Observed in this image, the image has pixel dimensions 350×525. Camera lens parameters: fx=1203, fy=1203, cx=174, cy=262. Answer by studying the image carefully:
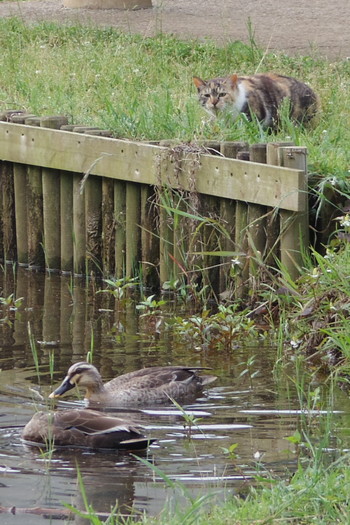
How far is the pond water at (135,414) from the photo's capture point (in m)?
5.69

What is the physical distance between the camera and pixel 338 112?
37.4 ft

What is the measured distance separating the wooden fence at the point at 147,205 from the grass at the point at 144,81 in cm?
38

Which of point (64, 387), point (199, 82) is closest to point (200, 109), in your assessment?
point (199, 82)

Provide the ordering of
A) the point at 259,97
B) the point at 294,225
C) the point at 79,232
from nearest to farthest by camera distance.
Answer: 1. the point at 294,225
2. the point at 79,232
3. the point at 259,97

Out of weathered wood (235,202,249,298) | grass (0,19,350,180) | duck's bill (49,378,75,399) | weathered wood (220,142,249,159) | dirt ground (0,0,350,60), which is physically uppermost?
dirt ground (0,0,350,60)

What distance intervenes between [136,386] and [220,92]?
441 centimetres

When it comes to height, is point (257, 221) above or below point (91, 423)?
above

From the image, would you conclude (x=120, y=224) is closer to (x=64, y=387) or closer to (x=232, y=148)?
(x=232, y=148)

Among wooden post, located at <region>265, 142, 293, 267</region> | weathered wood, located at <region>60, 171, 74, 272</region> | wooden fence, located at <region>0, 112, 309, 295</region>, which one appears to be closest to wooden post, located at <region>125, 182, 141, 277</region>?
wooden fence, located at <region>0, 112, 309, 295</region>

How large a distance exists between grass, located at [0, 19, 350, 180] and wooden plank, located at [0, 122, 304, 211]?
34 centimetres

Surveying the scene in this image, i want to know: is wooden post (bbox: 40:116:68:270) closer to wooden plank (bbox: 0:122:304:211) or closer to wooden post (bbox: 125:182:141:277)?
wooden plank (bbox: 0:122:304:211)

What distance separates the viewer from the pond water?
18.7 ft

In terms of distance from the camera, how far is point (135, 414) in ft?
23.8

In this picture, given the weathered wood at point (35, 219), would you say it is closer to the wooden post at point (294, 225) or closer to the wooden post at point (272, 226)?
the wooden post at point (272, 226)
